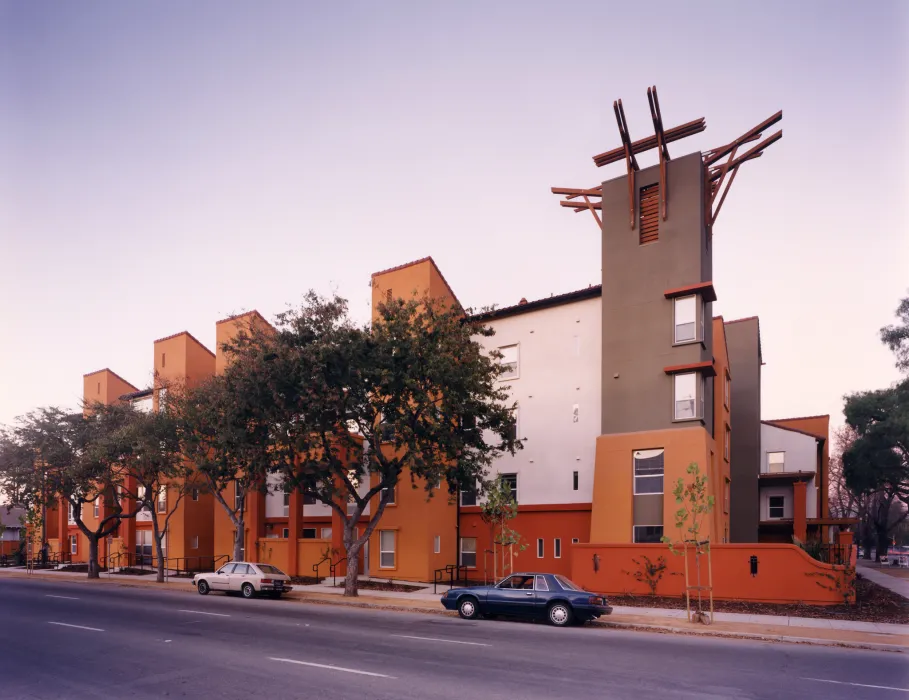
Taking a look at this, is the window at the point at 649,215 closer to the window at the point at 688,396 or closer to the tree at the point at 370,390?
the window at the point at 688,396

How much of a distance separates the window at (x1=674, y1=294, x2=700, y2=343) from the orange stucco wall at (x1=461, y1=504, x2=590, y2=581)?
842 cm

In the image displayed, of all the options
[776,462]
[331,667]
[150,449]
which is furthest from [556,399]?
[776,462]

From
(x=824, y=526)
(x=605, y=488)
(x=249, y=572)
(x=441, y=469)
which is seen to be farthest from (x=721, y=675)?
(x=824, y=526)

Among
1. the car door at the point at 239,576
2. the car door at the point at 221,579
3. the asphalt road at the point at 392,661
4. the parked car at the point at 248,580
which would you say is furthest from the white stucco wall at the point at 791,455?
the car door at the point at 221,579

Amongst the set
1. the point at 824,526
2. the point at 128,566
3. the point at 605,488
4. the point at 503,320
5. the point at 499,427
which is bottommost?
the point at 128,566

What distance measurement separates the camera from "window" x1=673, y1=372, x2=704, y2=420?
26906 millimetres

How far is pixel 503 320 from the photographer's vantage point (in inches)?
1328

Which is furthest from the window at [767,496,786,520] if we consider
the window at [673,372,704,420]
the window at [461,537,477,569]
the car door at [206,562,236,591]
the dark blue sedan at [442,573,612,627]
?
the car door at [206,562,236,591]

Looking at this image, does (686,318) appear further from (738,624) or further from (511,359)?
(738,624)

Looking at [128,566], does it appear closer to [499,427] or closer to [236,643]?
[499,427]

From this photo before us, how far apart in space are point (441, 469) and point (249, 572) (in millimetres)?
8302

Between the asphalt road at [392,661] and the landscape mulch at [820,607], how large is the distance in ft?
17.5

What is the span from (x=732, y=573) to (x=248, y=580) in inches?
672

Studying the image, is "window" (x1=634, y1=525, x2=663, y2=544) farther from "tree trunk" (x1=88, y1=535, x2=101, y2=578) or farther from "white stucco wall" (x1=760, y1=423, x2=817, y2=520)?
"tree trunk" (x1=88, y1=535, x2=101, y2=578)
